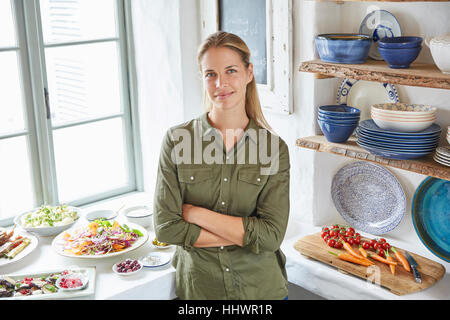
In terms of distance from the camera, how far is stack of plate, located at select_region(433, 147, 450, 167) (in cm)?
207

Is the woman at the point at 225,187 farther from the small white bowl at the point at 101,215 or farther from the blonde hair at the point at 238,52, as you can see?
the small white bowl at the point at 101,215

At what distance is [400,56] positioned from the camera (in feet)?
7.09

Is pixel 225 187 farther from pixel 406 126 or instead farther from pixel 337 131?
pixel 406 126

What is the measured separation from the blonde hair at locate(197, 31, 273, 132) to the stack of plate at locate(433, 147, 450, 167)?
2.15 ft

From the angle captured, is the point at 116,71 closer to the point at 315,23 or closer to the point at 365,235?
the point at 315,23

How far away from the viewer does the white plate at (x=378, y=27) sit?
2398mm

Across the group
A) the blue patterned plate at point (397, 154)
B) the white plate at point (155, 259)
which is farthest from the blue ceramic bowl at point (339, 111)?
the white plate at point (155, 259)

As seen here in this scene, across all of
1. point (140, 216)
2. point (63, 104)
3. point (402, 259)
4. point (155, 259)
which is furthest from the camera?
point (63, 104)

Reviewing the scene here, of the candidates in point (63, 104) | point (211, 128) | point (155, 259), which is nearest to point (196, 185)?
point (211, 128)

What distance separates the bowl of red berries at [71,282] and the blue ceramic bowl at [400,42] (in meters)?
1.53

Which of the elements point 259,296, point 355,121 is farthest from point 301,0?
point 259,296

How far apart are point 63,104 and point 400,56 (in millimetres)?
1894

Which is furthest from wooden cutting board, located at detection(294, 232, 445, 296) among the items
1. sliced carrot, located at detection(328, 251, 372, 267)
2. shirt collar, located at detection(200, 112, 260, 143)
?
shirt collar, located at detection(200, 112, 260, 143)
